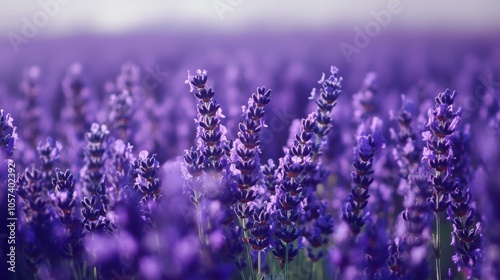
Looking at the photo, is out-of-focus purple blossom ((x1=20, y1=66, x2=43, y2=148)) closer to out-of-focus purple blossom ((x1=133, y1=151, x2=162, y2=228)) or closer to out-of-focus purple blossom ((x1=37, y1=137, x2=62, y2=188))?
out-of-focus purple blossom ((x1=37, y1=137, x2=62, y2=188))

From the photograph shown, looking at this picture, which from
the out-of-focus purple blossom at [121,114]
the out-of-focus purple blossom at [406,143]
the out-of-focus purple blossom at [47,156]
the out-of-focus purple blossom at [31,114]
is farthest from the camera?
the out-of-focus purple blossom at [31,114]

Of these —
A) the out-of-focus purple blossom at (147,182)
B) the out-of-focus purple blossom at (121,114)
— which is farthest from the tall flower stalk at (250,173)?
the out-of-focus purple blossom at (121,114)

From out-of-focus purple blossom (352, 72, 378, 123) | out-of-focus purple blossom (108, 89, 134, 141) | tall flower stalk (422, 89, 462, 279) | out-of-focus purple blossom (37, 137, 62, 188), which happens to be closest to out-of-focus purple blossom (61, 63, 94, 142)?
out-of-focus purple blossom (108, 89, 134, 141)

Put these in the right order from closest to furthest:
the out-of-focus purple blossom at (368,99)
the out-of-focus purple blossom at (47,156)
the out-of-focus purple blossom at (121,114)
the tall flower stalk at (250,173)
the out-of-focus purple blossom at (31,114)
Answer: the tall flower stalk at (250,173) → the out-of-focus purple blossom at (47,156) → the out-of-focus purple blossom at (121,114) → the out-of-focus purple blossom at (368,99) → the out-of-focus purple blossom at (31,114)

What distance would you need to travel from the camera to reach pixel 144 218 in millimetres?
2207

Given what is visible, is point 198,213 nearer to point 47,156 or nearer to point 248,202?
point 248,202

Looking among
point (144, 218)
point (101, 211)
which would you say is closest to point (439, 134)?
point (144, 218)

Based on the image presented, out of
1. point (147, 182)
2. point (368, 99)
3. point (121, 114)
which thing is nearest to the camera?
point (147, 182)

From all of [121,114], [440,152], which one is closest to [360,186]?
[440,152]

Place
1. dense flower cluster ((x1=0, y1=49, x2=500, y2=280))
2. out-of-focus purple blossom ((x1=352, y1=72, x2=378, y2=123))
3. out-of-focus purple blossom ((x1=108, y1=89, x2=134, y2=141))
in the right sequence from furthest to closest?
out-of-focus purple blossom ((x1=352, y1=72, x2=378, y2=123)), out-of-focus purple blossom ((x1=108, y1=89, x2=134, y2=141)), dense flower cluster ((x1=0, y1=49, x2=500, y2=280))

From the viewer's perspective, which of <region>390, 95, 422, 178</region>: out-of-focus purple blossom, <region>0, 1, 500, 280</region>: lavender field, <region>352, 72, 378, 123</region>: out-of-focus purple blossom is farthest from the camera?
<region>352, 72, 378, 123</region>: out-of-focus purple blossom

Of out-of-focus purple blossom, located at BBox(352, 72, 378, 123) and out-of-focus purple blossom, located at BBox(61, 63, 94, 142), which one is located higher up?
out-of-focus purple blossom, located at BBox(61, 63, 94, 142)

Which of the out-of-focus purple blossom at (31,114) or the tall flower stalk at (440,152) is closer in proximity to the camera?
the tall flower stalk at (440,152)

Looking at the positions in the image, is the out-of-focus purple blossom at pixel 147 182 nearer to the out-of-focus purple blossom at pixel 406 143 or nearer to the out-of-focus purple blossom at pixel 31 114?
the out-of-focus purple blossom at pixel 406 143
